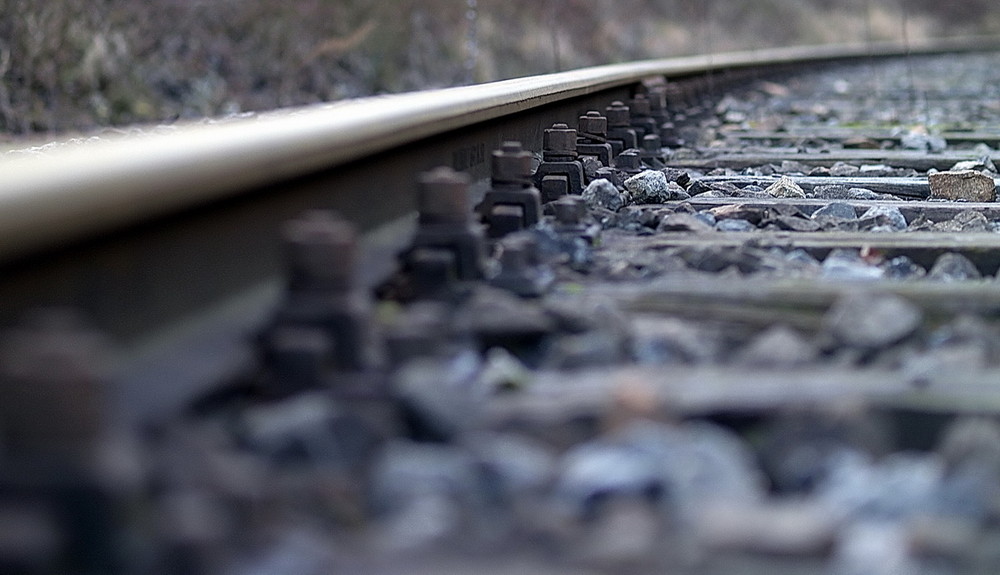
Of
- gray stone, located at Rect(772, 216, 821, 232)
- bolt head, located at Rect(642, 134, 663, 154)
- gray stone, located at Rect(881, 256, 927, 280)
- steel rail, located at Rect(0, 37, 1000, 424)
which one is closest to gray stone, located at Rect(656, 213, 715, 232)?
gray stone, located at Rect(772, 216, 821, 232)

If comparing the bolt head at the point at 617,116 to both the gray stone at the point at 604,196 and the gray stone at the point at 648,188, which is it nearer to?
the gray stone at the point at 648,188

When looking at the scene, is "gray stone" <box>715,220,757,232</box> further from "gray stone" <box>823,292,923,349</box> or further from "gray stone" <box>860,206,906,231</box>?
"gray stone" <box>823,292,923,349</box>

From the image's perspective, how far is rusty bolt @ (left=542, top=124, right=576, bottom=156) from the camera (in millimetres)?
4613

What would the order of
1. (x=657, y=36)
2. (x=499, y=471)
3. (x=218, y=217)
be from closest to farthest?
(x=499, y=471) → (x=218, y=217) → (x=657, y=36)

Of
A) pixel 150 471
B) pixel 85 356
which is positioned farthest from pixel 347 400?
pixel 85 356

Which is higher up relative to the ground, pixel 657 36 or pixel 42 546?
pixel 42 546

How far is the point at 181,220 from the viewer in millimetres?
2064

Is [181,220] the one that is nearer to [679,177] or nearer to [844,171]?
[679,177]

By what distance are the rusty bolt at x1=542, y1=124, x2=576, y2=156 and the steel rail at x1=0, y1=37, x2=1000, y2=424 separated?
5.10 feet

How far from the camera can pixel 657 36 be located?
84.8 feet

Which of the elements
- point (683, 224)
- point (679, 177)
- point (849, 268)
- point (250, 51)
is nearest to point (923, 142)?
point (679, 177)

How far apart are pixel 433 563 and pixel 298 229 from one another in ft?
2.74

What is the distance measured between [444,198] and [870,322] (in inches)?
36.9

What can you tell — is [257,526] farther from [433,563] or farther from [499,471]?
[499,471]
